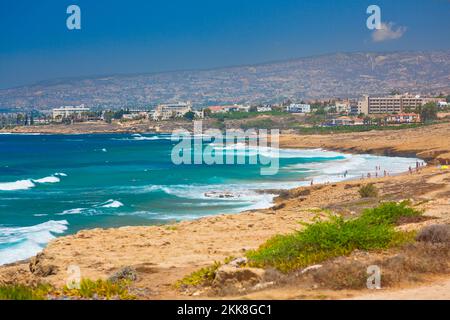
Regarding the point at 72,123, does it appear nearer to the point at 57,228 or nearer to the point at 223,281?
the point at 57,228

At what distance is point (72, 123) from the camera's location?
646ft

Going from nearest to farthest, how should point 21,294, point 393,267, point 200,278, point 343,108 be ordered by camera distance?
point 21,294, point 393,267, point 200,278, point 343,108

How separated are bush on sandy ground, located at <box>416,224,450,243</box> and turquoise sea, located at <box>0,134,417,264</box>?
1491cm

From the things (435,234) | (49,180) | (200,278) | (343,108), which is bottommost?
(49,180)

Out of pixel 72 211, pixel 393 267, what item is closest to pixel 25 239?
pixel 72 211

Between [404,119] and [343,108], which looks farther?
[343,108]

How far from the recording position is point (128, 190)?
43781 millimetres

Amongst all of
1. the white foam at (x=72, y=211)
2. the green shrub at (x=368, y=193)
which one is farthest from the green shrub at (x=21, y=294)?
the white foam at (x=72, y=211)

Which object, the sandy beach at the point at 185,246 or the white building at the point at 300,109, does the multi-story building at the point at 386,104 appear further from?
the sandy beach at the point at 185,246

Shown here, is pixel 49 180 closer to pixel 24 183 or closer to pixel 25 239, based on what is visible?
pixel 24 183

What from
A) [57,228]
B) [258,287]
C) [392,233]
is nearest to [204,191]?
[57,228]

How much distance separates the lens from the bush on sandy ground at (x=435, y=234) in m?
12.3

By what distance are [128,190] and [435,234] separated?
108ft

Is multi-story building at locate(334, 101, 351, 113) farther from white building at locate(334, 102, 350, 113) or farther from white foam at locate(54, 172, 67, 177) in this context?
white foam at locate(54, 172, 67, 177)
